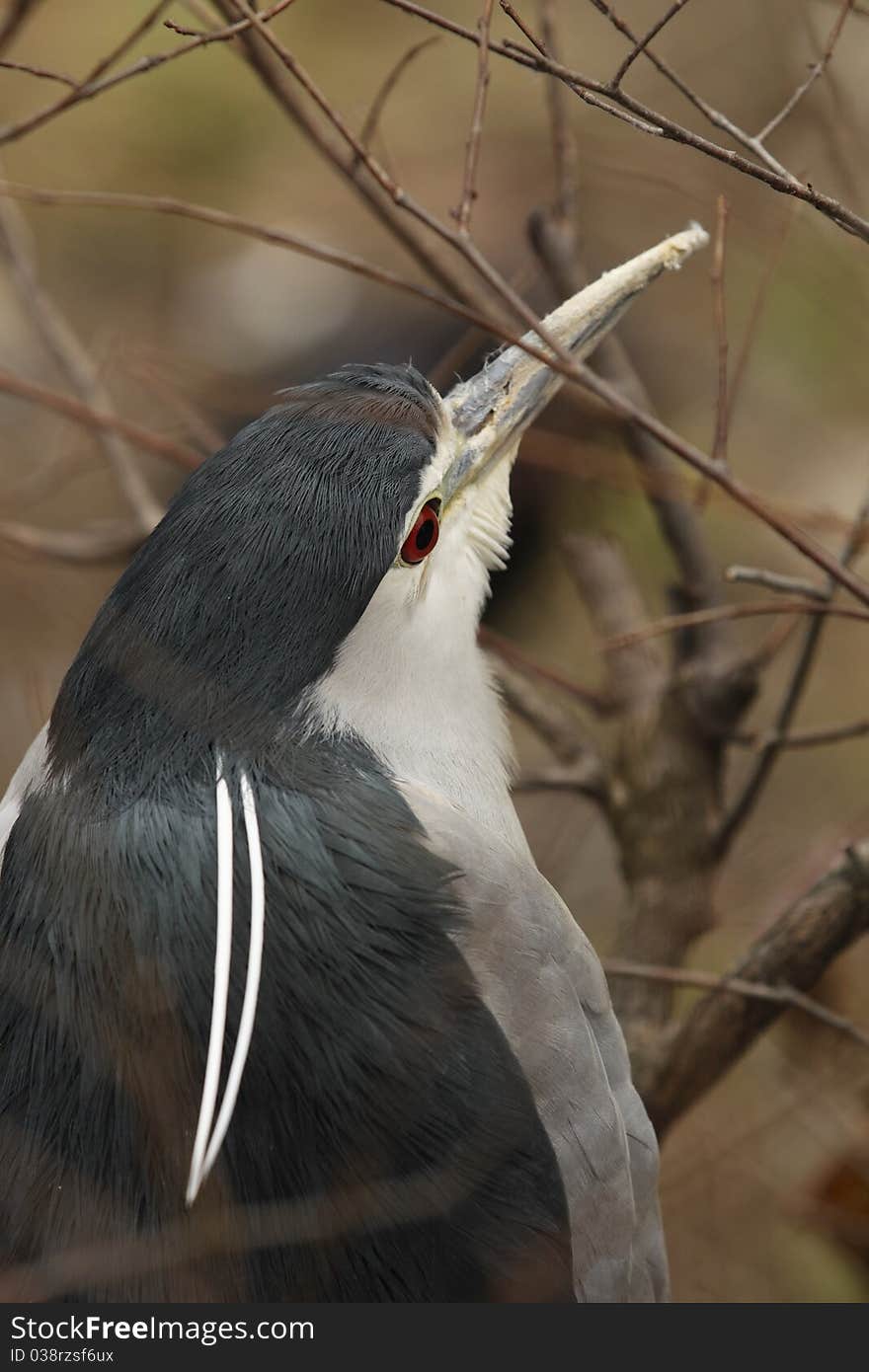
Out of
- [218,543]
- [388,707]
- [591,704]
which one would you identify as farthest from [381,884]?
[591,704]

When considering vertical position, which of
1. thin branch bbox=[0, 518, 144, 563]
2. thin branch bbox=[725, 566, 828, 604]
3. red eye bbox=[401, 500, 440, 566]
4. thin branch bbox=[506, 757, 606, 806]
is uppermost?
thin branch bbox=[725, 566, 828, 604]

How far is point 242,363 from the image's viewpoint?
450 centimetres

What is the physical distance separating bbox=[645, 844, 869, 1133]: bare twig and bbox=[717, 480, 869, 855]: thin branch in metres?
0.32

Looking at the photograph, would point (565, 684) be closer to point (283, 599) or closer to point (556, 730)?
point (556, 730)

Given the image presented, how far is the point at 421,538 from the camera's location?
5.53 ft

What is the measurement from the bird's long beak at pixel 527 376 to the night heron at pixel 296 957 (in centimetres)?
9

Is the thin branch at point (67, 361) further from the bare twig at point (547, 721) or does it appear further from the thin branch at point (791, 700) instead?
the thin branch at point (791, 700)

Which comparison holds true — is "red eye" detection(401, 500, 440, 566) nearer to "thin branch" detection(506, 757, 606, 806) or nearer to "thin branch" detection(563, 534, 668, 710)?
"thin branch" detection(506, 757, 606, 806)

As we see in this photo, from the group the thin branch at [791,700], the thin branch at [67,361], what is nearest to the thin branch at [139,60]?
the thin branch at [67,361]

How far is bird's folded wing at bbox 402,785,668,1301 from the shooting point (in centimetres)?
160

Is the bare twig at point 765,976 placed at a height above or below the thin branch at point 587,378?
below

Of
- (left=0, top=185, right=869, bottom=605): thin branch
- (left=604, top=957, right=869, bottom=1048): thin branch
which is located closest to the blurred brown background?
(left=604, top=957, right=869, bottom=1048): thin branch

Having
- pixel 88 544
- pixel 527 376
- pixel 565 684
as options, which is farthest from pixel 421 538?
pixel 88 544

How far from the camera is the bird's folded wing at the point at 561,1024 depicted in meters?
1.60
